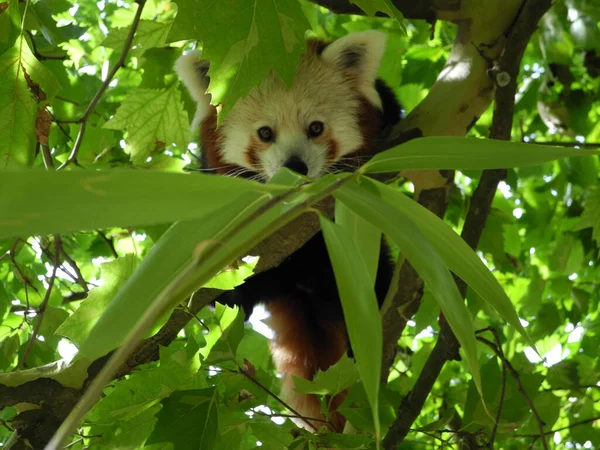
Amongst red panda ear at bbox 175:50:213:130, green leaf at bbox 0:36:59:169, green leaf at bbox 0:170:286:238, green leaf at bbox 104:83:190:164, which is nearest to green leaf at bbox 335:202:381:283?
green leaf at bbox 0:170:286:238

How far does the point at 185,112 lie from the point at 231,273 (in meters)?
1.47

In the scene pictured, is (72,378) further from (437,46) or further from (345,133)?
(437,46)

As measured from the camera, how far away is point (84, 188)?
719 mm

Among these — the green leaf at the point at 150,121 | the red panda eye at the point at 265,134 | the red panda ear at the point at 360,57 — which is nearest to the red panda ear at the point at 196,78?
the green leaf at the point at 150,121

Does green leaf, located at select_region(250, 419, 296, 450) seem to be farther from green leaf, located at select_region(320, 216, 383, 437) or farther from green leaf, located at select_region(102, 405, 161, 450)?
green leaf, located at select_region(320, 216, 383, 437)

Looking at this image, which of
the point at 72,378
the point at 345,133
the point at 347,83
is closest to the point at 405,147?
the point at 72,378

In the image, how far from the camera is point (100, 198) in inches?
28.6

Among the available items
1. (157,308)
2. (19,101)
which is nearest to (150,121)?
(19,101)

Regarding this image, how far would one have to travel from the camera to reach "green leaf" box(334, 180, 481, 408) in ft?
2.78

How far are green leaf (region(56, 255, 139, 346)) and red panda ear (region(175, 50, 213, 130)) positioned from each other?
1.45m

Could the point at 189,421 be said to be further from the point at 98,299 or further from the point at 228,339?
the point at 98,299

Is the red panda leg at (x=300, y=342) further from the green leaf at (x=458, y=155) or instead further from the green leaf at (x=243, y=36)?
the green leaf at (x=458, y=155)

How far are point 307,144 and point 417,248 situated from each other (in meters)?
2.45

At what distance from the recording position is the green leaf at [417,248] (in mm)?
848
